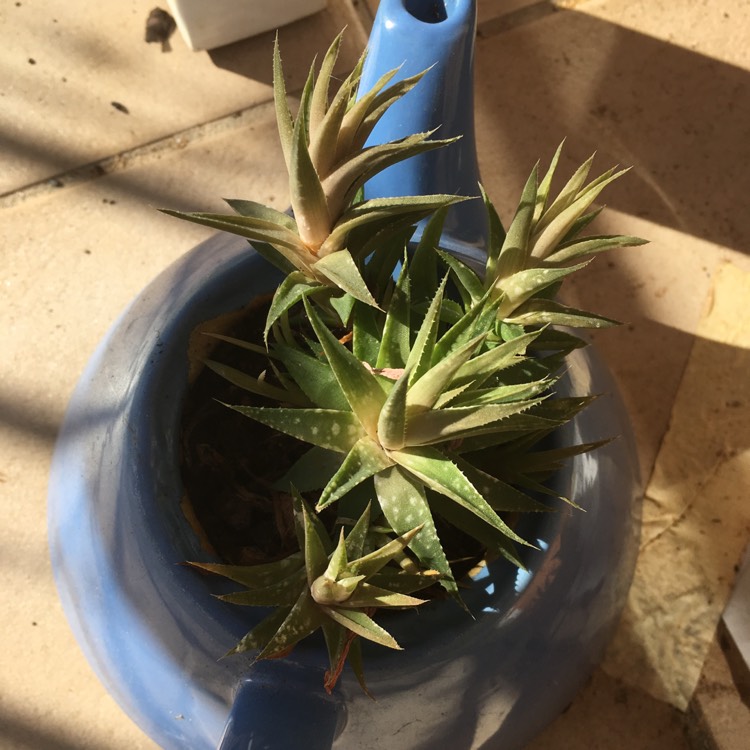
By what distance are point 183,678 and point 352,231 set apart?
0.23m

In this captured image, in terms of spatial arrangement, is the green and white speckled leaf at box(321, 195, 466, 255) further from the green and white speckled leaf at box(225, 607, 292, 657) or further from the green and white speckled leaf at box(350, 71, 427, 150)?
the green and white speckled leaf at box(225, 607, 292, 657)

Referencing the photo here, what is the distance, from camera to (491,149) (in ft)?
2.81

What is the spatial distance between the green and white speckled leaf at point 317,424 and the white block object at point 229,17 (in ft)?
1.87

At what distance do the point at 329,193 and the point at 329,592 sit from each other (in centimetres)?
17

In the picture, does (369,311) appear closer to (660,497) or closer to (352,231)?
(352,231)

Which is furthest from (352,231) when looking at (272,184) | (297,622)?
(272,184)

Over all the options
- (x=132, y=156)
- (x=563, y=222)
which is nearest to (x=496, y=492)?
(x=563, y=222)

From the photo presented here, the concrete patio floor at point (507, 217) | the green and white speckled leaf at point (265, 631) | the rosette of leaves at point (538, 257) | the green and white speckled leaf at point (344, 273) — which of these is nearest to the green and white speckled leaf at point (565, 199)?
the rosette of leaves at point (538, 257)

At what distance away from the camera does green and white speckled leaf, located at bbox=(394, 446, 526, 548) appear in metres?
0.33

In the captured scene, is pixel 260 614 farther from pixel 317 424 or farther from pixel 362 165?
pixel 362 165

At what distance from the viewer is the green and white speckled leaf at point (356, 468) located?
343mm

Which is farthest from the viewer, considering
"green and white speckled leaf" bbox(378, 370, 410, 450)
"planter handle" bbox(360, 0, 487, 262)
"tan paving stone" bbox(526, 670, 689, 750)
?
"tan paving stone" bbox(526, 670, 689, 750)

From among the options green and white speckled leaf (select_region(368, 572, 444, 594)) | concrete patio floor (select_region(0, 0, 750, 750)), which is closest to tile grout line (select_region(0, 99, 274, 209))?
concrete patio floor (select_region(0, 0, 750, 750))

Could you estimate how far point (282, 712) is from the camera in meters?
0.37
